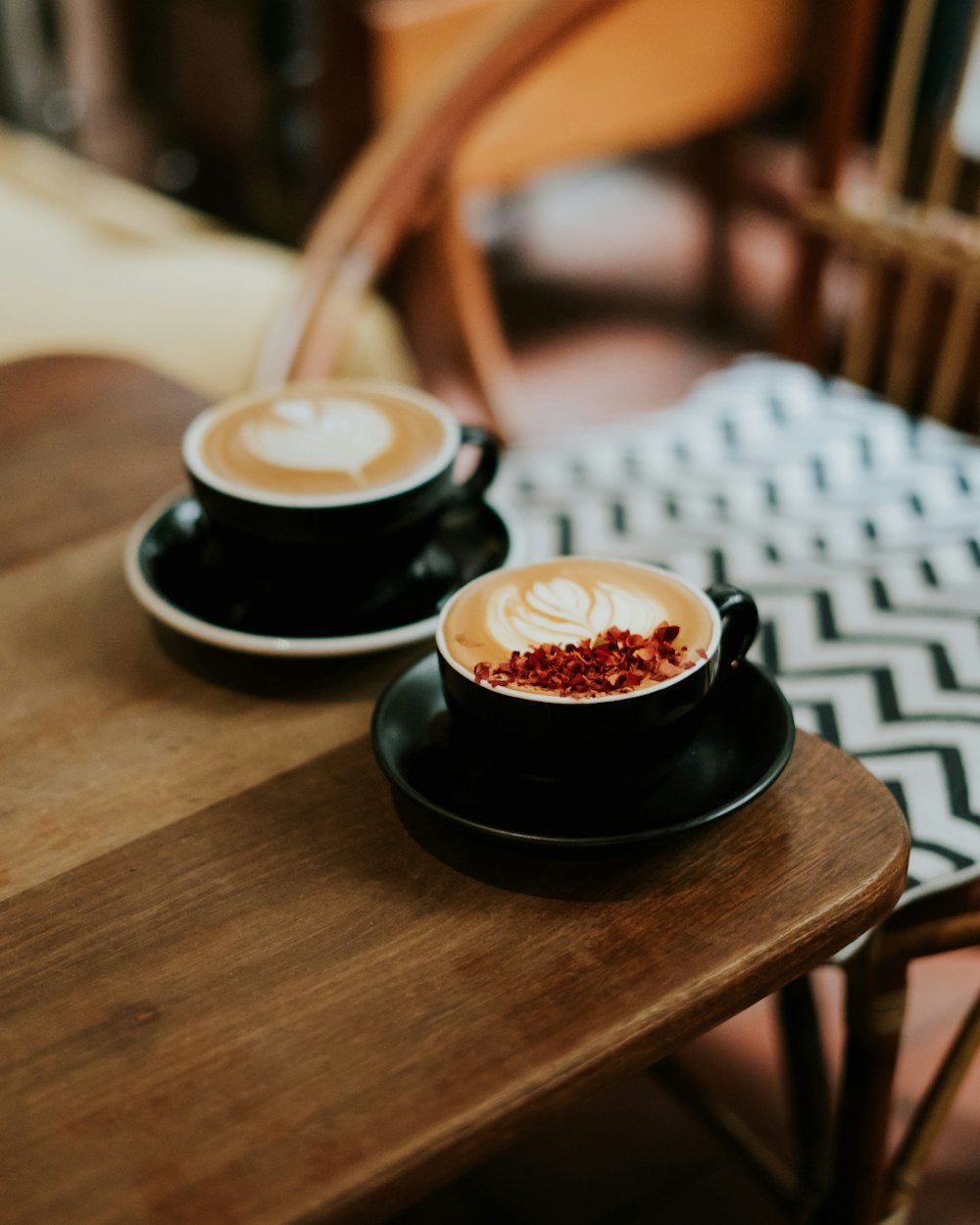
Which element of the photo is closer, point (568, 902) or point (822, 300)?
point (568, 902)

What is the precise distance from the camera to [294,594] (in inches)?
26.2

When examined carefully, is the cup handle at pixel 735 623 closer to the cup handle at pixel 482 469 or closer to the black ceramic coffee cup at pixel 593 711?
the black ceramic coffee cup at pixel 593 711

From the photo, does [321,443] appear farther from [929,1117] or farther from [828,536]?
[929,1117]

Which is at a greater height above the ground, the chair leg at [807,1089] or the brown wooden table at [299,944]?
the brown wooden table at [299,944]

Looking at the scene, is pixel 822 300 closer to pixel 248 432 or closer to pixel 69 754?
pixel 248 432

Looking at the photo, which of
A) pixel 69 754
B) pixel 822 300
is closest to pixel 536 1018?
pixel 69 754

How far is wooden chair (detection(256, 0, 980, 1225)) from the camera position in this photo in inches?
26.7

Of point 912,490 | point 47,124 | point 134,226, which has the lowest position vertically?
point 47,124

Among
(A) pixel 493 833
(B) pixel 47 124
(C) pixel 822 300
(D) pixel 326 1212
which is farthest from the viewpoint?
(B) pixel 47 124

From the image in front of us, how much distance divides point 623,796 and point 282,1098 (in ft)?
0.61

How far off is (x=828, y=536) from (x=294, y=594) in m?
0.42

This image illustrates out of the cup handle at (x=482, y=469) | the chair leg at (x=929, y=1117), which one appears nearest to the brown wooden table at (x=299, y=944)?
the cup handle at (x=482, y=469)

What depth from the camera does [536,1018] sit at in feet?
1.49

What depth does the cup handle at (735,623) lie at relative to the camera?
56cm
